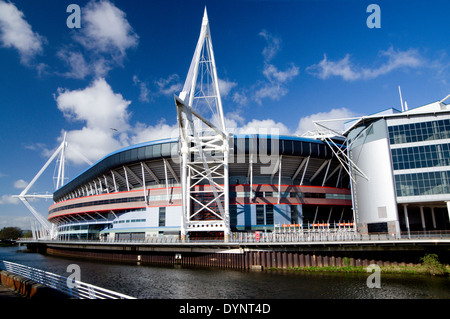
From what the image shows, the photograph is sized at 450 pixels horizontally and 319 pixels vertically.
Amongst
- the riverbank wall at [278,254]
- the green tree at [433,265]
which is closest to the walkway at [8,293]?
the riverbank wall at [278,254]

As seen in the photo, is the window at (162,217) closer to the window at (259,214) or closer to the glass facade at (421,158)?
the window at (259,214)

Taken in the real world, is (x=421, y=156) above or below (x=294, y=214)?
above

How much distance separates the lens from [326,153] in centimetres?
A: 5488

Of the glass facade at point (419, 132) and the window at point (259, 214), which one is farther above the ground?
the glass facade at point (419, 132)

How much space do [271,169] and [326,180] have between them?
13.6 m

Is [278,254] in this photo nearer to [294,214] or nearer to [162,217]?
[294,214]

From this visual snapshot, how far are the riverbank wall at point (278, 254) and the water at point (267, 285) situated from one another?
232 centimetres

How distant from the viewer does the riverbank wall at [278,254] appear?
30.6m

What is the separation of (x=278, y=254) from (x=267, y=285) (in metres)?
9.83

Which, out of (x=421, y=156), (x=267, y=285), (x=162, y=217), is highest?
(x=421, y=156)

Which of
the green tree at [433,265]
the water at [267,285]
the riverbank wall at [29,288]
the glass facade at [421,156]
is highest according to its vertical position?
the glass facade at [421,156]

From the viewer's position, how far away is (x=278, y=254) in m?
35.1

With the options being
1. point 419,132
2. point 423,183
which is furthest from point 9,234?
point 419,132
